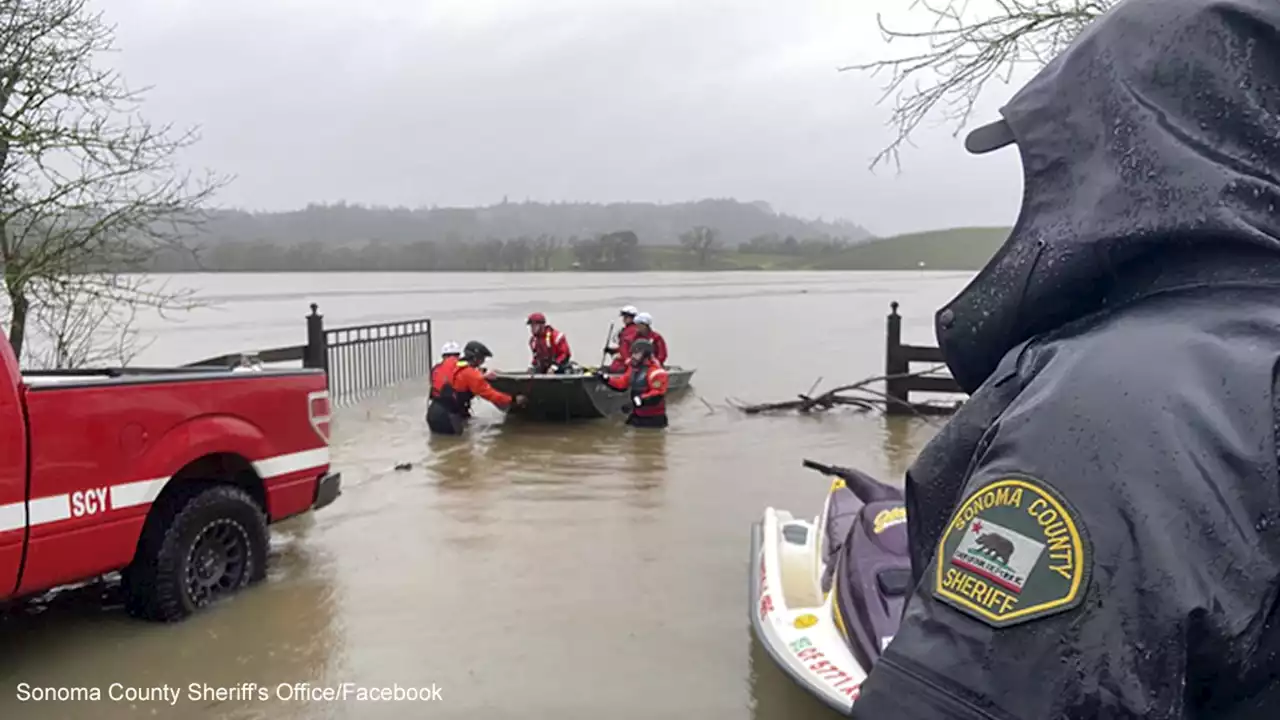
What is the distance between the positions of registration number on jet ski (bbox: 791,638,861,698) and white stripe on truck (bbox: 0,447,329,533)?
352cm

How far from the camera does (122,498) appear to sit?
474cm

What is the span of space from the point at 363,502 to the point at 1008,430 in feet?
26.5

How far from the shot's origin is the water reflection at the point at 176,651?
14.0ft

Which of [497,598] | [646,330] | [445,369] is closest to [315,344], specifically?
[445,369]

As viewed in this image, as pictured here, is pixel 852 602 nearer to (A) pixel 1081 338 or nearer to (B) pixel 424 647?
(B) pixel 424 647

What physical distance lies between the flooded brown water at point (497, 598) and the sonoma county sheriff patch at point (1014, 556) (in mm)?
3529

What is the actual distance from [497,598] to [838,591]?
7.97 feet

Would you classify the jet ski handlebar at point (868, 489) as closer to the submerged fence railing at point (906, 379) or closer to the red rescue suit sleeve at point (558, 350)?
the submerged fence railing at point (906, 379)

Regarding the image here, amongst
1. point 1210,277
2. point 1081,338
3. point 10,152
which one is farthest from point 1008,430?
point 10,152

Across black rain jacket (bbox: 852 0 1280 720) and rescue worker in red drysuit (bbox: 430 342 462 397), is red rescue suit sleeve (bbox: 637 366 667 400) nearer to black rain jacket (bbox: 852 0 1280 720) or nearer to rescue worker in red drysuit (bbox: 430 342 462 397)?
rescue worker in red drysuit (bbox: 430 342 462 397)

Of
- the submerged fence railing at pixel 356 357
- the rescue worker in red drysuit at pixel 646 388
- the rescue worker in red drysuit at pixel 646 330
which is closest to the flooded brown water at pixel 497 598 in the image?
the rescue worker in red drysuit at pixel 646 388

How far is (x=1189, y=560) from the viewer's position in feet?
3.17

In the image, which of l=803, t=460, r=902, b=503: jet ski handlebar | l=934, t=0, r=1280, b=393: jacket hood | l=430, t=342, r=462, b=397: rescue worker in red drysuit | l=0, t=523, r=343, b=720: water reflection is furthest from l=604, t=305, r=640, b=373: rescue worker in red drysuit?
l=934, t=0, r=1280, b=393: jacket hood

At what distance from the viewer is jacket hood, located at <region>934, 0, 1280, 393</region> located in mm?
1136
